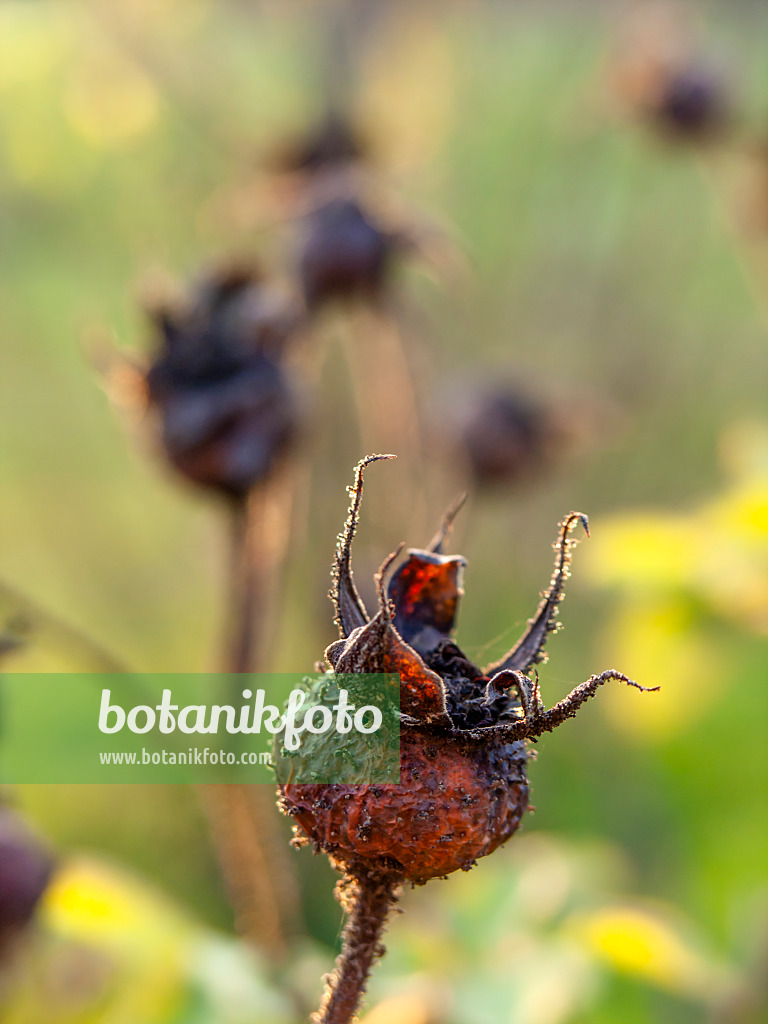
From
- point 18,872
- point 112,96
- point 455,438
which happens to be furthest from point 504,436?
point 112,96

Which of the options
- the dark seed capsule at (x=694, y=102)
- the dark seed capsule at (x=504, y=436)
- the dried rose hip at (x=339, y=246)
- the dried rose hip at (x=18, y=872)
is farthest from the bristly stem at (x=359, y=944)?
the dark seed capsule at (x=694, y=102)

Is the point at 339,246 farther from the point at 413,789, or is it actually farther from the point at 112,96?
the point at 112,96

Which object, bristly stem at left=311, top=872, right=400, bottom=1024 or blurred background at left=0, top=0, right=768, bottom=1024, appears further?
blurred background at left=0, top=0, right=768, bottom=1024

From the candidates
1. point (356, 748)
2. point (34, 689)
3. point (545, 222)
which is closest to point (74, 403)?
point (34, 689)

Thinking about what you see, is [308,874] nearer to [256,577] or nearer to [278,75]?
[256,577]

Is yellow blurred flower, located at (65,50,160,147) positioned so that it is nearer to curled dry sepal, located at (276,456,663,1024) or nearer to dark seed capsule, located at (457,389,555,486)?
dark seed capsule, located at (457,389,555,486)

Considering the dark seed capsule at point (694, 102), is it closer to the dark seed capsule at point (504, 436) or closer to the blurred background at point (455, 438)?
the blurred background at point (455, 438)

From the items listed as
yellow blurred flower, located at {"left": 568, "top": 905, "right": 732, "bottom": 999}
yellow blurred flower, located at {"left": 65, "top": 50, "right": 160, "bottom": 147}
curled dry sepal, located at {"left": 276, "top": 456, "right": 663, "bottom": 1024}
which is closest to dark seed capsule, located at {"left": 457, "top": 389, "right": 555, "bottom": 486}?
yellow blurred flower, located at {"left": 568, "top": 905, "right": 732, "bottom": 999}
